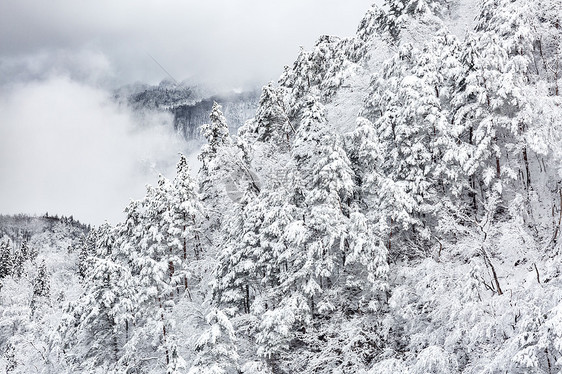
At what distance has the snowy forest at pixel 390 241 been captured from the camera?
13328 mm

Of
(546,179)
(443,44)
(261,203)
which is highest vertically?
(443,44)

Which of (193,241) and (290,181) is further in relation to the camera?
(193,241)

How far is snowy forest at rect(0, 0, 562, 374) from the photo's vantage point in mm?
13328

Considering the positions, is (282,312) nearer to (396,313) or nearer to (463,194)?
(396,313)

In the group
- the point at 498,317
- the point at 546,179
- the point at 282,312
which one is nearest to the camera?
the point at 498,317

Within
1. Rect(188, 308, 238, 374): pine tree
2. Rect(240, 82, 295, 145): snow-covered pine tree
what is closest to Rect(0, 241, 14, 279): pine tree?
Rect(240, 82, 295, 145): snow-covered pine tree

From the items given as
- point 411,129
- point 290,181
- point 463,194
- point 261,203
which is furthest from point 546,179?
point 261,203

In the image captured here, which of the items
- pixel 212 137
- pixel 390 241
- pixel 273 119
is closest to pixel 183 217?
pixel 212 137

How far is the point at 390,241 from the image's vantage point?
711 inches

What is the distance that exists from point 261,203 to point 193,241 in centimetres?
1104

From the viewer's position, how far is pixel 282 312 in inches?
641

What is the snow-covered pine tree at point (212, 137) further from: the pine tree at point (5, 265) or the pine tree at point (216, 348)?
the pine tree at point (5, 265)

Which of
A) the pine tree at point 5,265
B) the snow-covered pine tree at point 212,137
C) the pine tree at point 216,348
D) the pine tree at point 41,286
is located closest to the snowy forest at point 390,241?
the pine tree at point 216,348

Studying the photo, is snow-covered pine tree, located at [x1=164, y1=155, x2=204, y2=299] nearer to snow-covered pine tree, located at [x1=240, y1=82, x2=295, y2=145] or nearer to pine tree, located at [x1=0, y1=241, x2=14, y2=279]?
snow-covered pine tree, located at [x1=240, y1=82, x2=295, y2=145]
